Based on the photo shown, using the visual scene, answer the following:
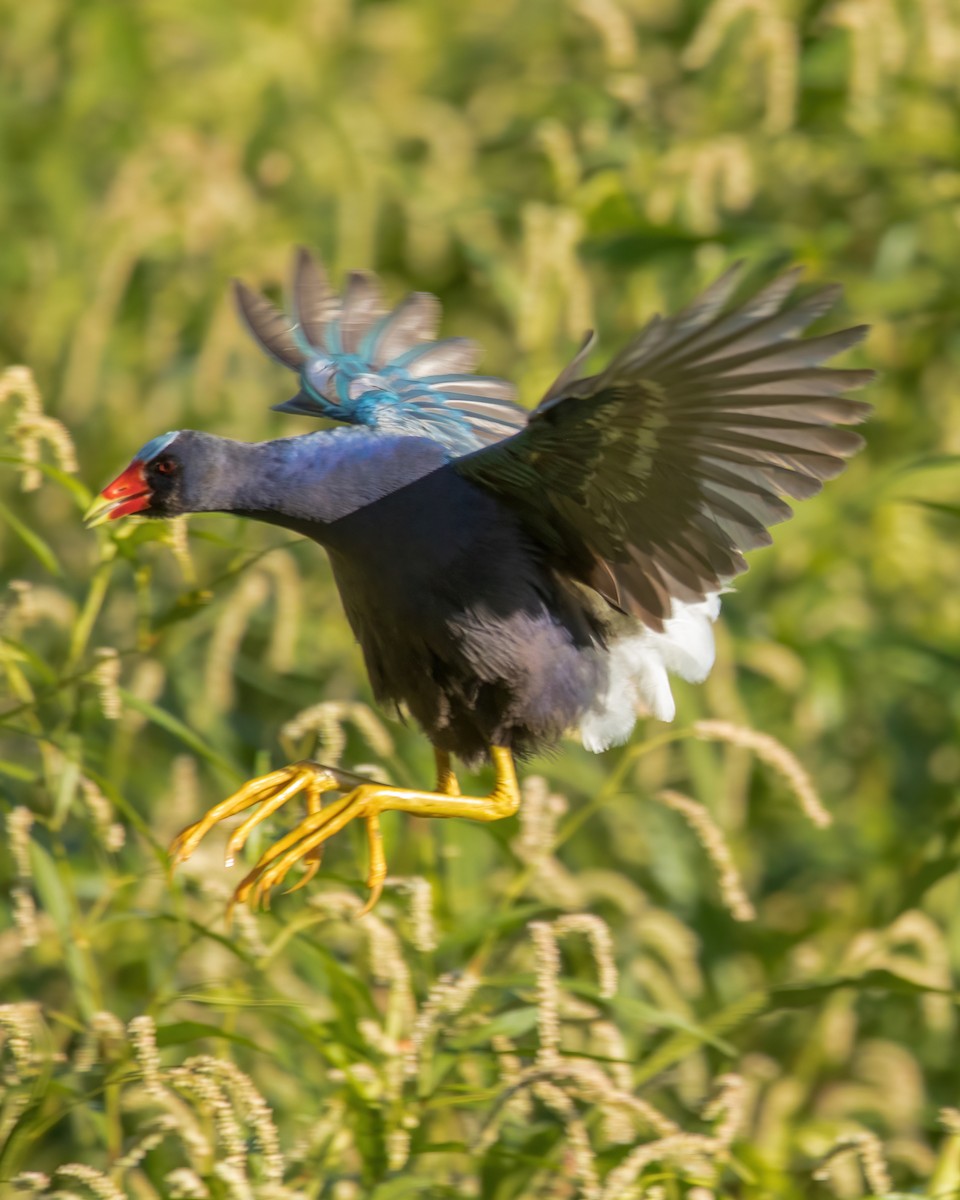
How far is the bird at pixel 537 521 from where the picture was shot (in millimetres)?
2873

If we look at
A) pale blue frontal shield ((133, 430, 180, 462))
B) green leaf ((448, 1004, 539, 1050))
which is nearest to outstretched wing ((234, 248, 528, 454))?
pale blue frontal shield ((133, 430, 180, 462))

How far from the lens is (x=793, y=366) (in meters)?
2.80

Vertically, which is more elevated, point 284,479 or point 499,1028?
point 284,479

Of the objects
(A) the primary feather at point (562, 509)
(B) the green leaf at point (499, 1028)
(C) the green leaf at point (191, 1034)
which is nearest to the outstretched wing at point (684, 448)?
(A) the primary feather at point (562, 509)

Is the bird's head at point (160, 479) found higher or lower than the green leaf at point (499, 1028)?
higher

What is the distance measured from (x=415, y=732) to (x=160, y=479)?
86cm

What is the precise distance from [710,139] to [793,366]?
2.43 m

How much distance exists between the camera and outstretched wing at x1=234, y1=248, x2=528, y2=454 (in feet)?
13.3

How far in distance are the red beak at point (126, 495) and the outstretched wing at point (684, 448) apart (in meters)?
0.54

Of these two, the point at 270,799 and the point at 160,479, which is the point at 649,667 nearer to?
the point at 270,799

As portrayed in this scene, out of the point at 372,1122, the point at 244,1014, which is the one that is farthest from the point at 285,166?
the point at 372,1122

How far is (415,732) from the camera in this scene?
3990 mm

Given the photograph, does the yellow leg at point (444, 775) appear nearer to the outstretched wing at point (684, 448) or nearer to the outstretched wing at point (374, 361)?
the outstretched wing at point (684, 448)

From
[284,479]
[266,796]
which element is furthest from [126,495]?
[266,796]
